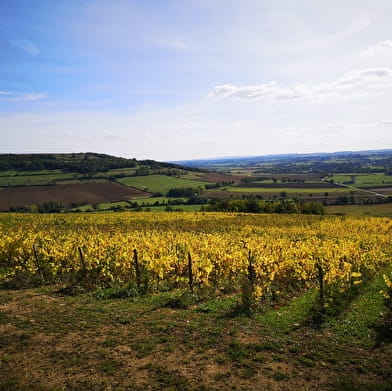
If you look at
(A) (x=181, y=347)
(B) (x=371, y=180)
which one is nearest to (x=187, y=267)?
(A) (x=181, y=347)

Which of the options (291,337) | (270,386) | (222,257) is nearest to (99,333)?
(270,386)

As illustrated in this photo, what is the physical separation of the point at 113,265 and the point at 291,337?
9199 mm

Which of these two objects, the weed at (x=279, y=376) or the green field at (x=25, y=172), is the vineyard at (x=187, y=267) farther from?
the green field at (x=25, y=172)

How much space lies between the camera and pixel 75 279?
14.4 meters

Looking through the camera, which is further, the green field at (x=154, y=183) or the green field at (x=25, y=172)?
the green field at (x=25, y=172)

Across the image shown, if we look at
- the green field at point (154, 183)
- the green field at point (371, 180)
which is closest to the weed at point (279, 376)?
the green field at point (154, 183)

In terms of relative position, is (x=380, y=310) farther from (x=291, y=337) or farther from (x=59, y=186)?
(x=59, y=186)

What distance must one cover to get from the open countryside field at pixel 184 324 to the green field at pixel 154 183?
323 ft

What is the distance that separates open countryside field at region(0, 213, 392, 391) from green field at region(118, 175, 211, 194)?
9851 cm

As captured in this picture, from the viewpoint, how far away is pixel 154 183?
5010 inches

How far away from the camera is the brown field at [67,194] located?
84.6m

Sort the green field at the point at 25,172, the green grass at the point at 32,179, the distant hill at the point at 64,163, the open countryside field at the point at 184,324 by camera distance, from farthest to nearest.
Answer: the distant hill at the point at 64,163 < the green field at the point at 25,172 < the green grass at the point at 32,179 < the open countryside field at the point at 184,324

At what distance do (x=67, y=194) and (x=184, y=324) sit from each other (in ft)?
309

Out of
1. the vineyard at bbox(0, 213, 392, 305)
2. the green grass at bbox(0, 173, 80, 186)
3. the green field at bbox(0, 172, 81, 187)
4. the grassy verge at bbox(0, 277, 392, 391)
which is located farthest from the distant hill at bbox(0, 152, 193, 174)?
the grassy verge at bbox(0, 277, 392, 391)
